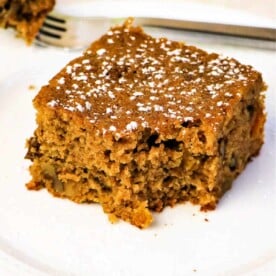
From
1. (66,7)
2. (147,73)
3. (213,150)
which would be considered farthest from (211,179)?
(66,7)

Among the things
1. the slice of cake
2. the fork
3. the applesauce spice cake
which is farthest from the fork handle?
the applesauce spice cake

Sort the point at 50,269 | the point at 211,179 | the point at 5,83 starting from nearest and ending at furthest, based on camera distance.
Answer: the point at 50,269 < the point at 211,179 < the point at 5,83

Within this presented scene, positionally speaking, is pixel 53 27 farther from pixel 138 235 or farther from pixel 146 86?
pixel 138 235

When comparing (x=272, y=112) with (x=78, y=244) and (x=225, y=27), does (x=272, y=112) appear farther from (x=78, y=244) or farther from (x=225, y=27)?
(x=78, y=244)

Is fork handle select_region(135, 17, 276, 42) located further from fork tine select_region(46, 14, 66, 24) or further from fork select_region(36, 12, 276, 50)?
fork tine select_region(46, 14, 66, 24)

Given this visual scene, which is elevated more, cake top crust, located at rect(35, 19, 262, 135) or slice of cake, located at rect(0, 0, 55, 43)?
cake top crust, located at rect(35, 19, 262, 135)

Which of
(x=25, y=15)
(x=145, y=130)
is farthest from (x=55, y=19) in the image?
(x=145, y=130)

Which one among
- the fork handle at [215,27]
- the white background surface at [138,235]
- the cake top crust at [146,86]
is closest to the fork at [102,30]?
the fork handle at [215,27]
